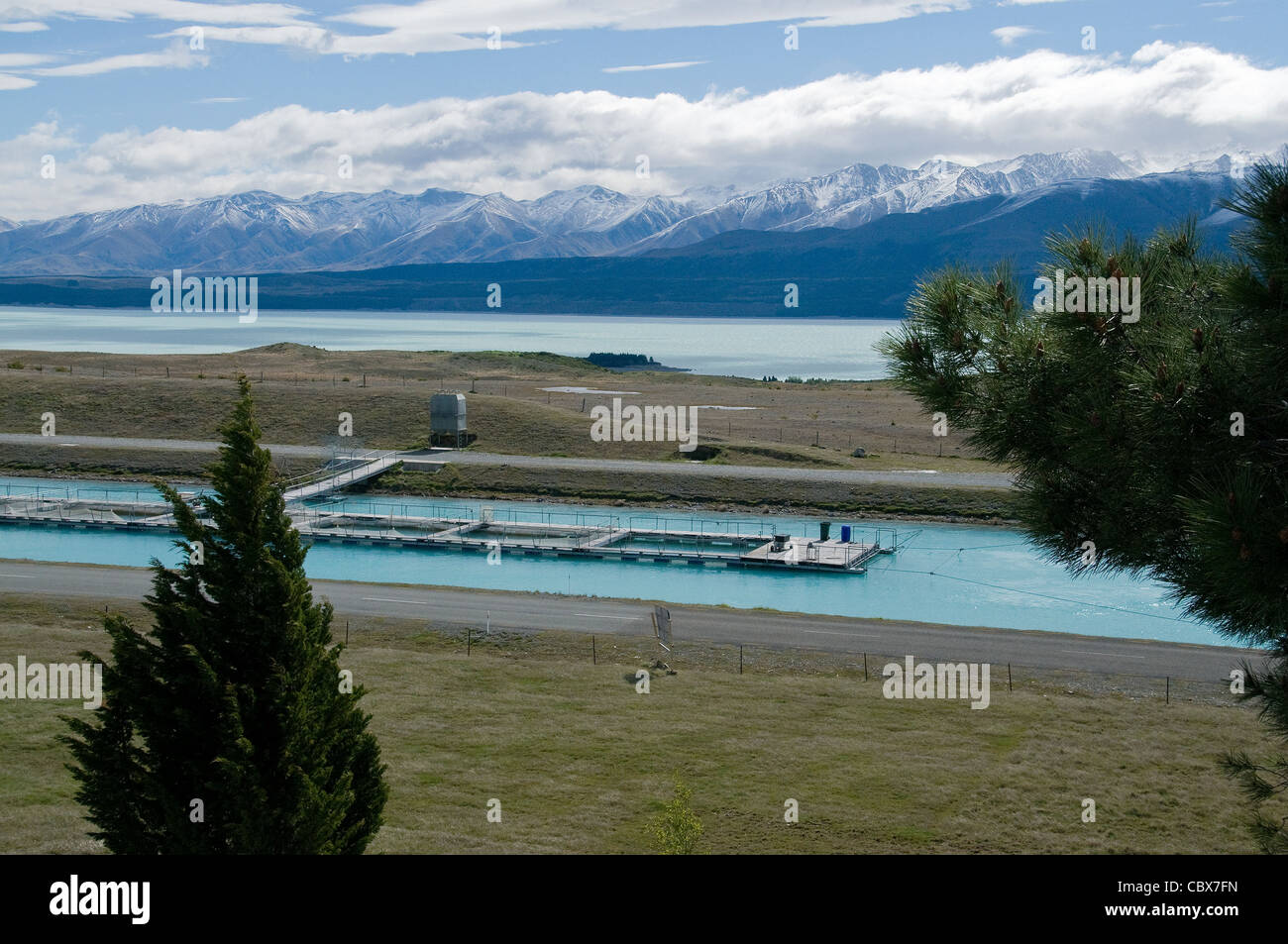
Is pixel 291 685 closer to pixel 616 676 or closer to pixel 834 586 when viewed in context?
pixel 616 676

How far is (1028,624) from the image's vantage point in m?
44.5

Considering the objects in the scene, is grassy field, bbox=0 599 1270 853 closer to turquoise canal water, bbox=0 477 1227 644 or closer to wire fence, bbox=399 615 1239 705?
wire fence, bbox=399 615 1239 705

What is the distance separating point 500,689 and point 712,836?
11.6m

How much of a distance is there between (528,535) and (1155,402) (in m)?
56.0

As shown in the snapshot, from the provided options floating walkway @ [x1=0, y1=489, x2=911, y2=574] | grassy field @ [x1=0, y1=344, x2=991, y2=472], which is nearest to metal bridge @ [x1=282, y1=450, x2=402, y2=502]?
floating walkway @ [x1=0, y1=489, x2=911, y2=574]

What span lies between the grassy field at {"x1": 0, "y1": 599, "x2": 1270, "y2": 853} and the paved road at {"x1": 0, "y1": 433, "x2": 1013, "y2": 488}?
36596mm

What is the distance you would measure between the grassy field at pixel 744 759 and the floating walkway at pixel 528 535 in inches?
815

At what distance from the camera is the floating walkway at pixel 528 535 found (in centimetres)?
5666

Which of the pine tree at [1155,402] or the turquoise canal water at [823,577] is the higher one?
the pine tree at [1155,402]

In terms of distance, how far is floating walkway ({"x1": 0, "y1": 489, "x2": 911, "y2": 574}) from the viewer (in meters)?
56.7

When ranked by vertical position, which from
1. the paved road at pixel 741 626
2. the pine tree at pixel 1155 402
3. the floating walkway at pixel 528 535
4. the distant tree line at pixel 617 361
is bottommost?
the paved road at pixel 741 626

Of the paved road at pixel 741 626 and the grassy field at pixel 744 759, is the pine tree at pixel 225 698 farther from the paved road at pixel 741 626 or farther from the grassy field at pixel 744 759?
the paved road at pixel 741 626

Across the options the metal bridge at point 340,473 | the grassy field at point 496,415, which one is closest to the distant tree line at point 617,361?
the grassy field at point 496,415

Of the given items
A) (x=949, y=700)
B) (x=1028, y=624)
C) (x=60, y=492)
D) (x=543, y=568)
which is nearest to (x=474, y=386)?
(x=60, y=492)
